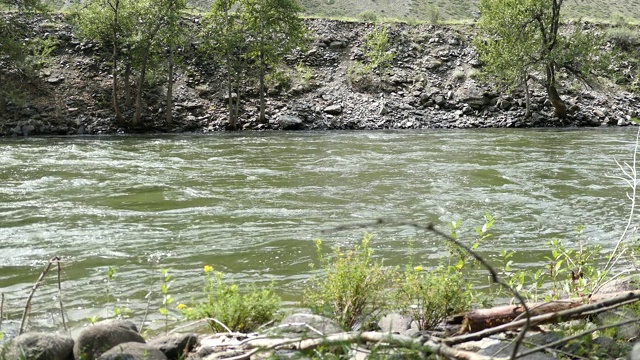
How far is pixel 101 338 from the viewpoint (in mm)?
3576

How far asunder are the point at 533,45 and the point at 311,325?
25745 mm

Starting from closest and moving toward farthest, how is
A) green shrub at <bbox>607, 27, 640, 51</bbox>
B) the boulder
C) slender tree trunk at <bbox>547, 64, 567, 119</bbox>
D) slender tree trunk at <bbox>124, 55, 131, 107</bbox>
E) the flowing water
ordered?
the flowing water → slender tree trunk at <bbox>124, 55, 131, 107</bbox> → slender tree trunk at <bbox>547, 64, 567, 119</bbox> → the boulder → green shrub at <bbox>607, 27, 640, 51</bbox>

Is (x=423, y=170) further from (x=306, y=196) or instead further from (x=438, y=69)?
(x=438, y=69)

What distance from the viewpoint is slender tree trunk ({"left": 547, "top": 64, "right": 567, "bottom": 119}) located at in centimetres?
2723

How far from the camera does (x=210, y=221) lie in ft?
27.5

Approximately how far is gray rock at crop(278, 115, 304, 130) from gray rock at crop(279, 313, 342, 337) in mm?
21646

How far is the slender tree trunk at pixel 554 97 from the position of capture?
27.2 m

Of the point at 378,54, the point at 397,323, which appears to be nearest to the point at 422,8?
the point at 378,54

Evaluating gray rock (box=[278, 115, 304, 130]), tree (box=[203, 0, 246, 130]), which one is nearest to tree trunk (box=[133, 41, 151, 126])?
tree (box=[203, 0, 246, 130])

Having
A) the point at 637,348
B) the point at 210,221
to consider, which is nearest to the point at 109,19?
the point at 210,221

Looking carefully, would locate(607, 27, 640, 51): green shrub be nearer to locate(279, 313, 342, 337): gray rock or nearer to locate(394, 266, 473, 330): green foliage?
locate(394, 266, 473, 330): green foliage

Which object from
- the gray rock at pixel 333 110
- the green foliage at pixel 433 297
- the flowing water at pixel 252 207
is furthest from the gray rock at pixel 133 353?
the gray rock at pixel 333 110

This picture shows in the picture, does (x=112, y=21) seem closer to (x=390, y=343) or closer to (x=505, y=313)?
(x=505, y=313)

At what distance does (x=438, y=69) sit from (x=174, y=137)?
15.8m
